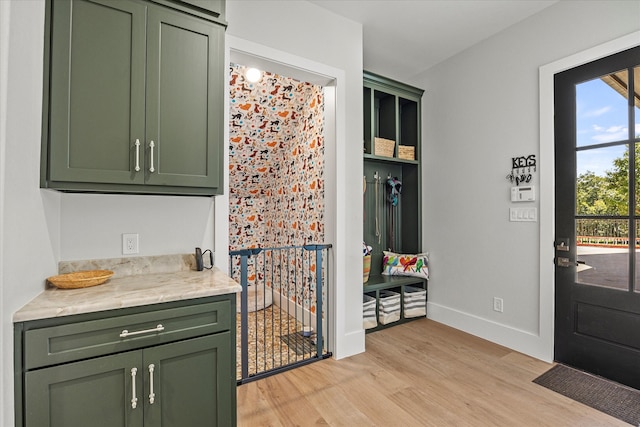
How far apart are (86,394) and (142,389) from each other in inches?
7.6

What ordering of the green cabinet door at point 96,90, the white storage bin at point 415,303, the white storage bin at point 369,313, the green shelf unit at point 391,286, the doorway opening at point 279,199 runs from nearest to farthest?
1. the green cabinet door at point 96,90
2. the doorway opening at point 279,199
3. the white storage bin at point 369,313
4. the green shelf unit at point 391,286
5. the white storage bin at point 415,303

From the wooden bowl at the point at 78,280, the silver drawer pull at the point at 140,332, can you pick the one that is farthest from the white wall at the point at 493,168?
the wooden bowl at the point at 78,280

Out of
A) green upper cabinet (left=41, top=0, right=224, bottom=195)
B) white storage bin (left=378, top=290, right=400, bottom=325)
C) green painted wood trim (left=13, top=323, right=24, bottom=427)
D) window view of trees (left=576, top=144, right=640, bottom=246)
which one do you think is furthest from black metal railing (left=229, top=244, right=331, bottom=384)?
window view of trees (left=576, top=144, right=640, bottom=246)

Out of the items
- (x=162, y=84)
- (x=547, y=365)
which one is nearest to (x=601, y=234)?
(x=547, y=365)

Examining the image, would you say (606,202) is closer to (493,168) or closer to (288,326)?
(493,168)

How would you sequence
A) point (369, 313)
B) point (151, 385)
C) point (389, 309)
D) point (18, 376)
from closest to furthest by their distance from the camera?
point (18, 376) → point (151, 385) → point (369, 313) → point (389, 309)

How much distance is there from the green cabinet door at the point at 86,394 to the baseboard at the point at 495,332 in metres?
2.80

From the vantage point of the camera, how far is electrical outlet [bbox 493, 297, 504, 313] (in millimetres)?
2889

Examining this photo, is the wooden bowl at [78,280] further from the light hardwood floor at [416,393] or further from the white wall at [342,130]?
the white wall at [342,130]

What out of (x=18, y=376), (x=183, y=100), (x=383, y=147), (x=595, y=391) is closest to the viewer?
(x=18, y=376)

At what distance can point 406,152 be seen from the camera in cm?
358

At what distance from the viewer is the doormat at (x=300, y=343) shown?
2738 mm

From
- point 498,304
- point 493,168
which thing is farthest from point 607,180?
point 498,304

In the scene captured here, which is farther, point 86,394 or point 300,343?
point 300,343
